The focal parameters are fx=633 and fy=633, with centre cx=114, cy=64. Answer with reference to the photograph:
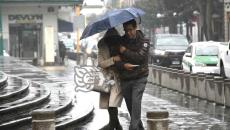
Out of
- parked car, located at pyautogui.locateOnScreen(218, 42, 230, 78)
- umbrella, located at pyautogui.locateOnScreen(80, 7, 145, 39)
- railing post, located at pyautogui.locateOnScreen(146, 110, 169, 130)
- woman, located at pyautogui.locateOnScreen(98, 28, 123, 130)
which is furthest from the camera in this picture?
parked car, located at pyautogui.locateOnScreen(218, 42, 230, 78)

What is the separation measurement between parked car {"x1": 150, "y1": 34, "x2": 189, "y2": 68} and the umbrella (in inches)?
972

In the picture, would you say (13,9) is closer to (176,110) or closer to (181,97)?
(181,97)

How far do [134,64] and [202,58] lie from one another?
17.7 meters

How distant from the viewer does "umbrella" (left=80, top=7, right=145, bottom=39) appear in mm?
9406

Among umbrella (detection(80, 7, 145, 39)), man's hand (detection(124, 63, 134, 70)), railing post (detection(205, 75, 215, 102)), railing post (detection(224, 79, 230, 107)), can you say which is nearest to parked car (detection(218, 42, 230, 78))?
railing post (detection(205, 75, 215, 102))

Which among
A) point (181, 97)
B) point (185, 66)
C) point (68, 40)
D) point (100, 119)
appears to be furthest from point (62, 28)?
point (100, 119)

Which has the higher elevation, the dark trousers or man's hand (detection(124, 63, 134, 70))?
man's hand (detection(124, 63, 134, 70))

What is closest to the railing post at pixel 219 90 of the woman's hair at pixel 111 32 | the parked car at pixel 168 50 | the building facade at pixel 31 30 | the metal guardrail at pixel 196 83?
the metal guardrail at pixel 196 83

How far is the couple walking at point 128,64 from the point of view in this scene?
9367 millimetres

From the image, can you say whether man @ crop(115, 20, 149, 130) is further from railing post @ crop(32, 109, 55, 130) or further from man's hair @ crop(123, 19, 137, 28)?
railing post @ crop(32, 109, 55, 130)

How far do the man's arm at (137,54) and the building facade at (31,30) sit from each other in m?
29.9

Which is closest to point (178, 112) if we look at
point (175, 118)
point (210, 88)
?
point (175, 118)

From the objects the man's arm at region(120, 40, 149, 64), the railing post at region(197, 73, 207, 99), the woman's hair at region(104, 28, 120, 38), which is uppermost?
the woman's hair at region(104, 28, 120, 38)

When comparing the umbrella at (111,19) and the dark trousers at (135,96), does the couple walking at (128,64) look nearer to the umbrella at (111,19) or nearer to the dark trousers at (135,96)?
the dark trousers at (135,96)
